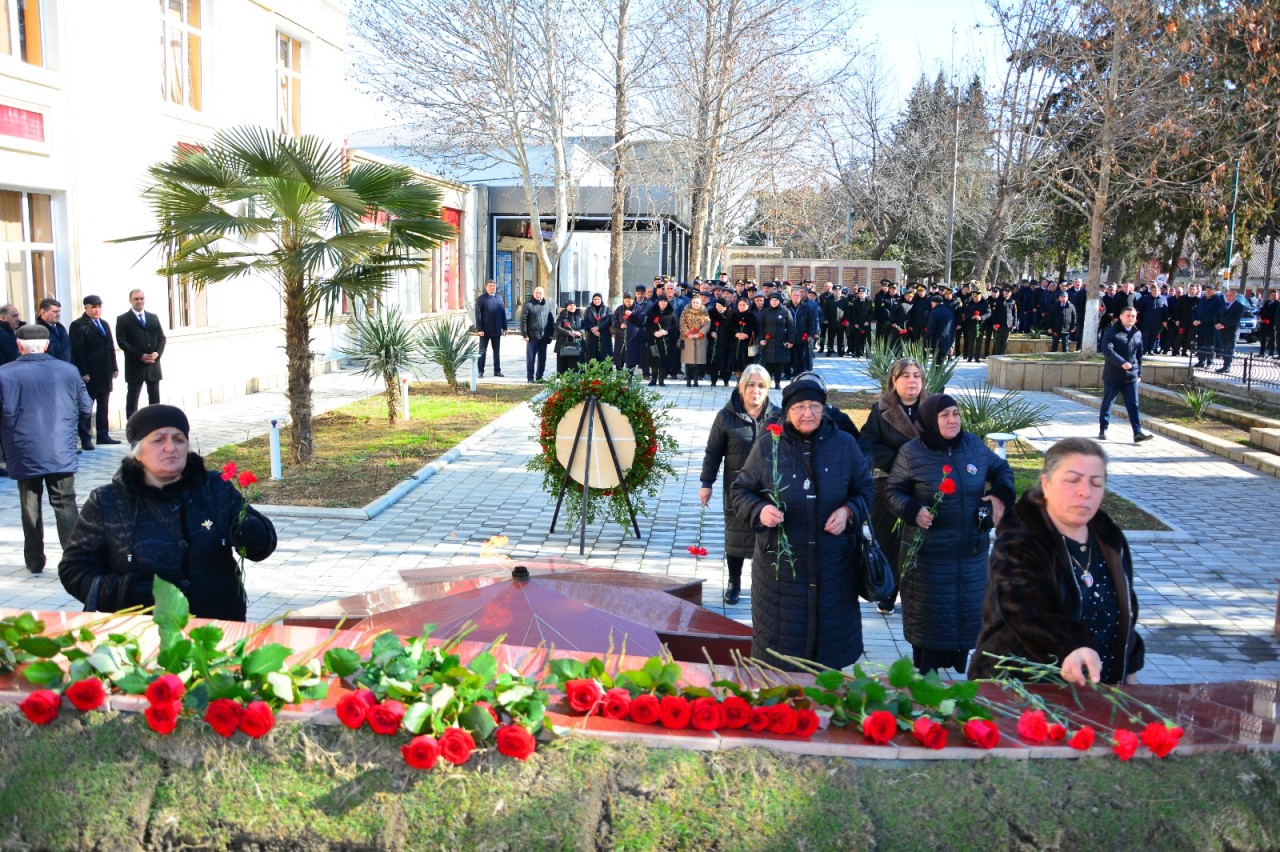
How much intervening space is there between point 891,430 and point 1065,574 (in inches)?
141

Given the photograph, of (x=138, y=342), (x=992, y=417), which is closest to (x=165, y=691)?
(x=992, y=417)

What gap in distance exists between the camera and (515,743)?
2783 mm

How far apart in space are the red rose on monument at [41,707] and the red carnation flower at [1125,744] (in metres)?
2.88

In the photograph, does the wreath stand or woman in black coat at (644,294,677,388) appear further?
woman in black coat at (644,294,677,388)

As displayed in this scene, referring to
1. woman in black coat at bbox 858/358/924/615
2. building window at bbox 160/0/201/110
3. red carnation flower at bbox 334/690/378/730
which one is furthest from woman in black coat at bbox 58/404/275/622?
building window at bbox 160/0/201/110

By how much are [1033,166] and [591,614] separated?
73.8ft

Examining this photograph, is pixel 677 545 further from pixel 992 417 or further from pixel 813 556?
pixel 992 417

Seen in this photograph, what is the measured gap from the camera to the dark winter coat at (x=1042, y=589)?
3.65 metres

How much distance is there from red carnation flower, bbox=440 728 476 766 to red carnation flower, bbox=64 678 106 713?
1.04 metres

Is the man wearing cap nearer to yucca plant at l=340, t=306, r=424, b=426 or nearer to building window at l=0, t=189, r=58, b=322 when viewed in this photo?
building window at l=0, t=189, r=58, b=322

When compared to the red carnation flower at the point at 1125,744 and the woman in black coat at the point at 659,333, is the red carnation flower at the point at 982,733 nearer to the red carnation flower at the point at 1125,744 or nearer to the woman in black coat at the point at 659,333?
the red carnation flower at the point at 1125,744

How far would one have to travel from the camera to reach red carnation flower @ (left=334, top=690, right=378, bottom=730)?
2.83m

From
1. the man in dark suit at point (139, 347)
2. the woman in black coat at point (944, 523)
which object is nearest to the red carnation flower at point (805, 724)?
the woman in black coat at point (944, 523)

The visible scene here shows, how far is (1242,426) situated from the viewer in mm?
16422
